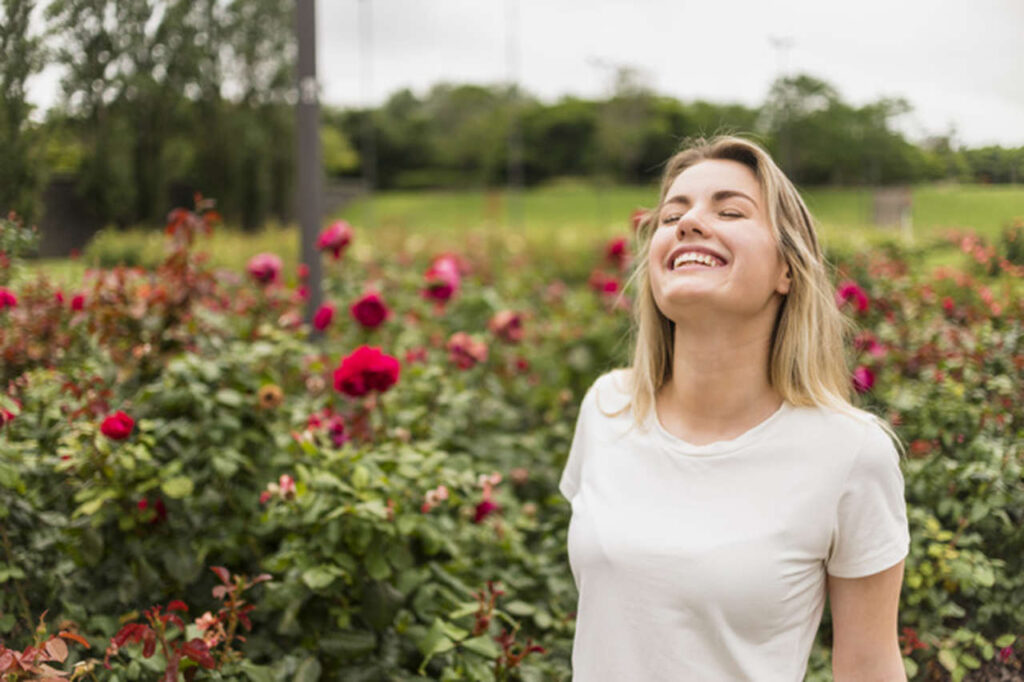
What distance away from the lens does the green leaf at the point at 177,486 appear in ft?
5.60

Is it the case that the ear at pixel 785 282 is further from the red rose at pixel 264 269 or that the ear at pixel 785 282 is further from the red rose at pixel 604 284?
the red rose at pixel 604 284

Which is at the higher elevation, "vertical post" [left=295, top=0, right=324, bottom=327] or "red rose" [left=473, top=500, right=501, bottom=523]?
"vertical post" [left=295, top=0, right=324, bottom=327]

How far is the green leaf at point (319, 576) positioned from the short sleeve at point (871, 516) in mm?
919

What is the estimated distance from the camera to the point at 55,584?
1.73 meters

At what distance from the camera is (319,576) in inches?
62.8

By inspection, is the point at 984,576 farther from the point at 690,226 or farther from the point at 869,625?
the point at 690,226

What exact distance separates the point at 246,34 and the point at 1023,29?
2622mm

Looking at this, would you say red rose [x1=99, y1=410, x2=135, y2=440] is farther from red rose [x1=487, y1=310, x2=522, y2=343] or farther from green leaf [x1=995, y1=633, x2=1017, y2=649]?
green leaf [x1=995, y1=633, x2=1017, y2=649]

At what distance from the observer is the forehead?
1.31m

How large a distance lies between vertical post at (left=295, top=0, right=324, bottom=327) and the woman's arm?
2.04 m

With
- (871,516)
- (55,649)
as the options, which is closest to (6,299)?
(55,649)

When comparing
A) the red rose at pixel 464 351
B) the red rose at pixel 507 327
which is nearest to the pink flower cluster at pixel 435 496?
the red rose at pixel 464 351

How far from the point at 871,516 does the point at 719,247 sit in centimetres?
44

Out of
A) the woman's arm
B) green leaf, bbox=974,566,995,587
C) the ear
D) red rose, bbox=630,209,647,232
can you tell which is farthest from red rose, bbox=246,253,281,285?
green leaf, bbox=974,566,995,587
